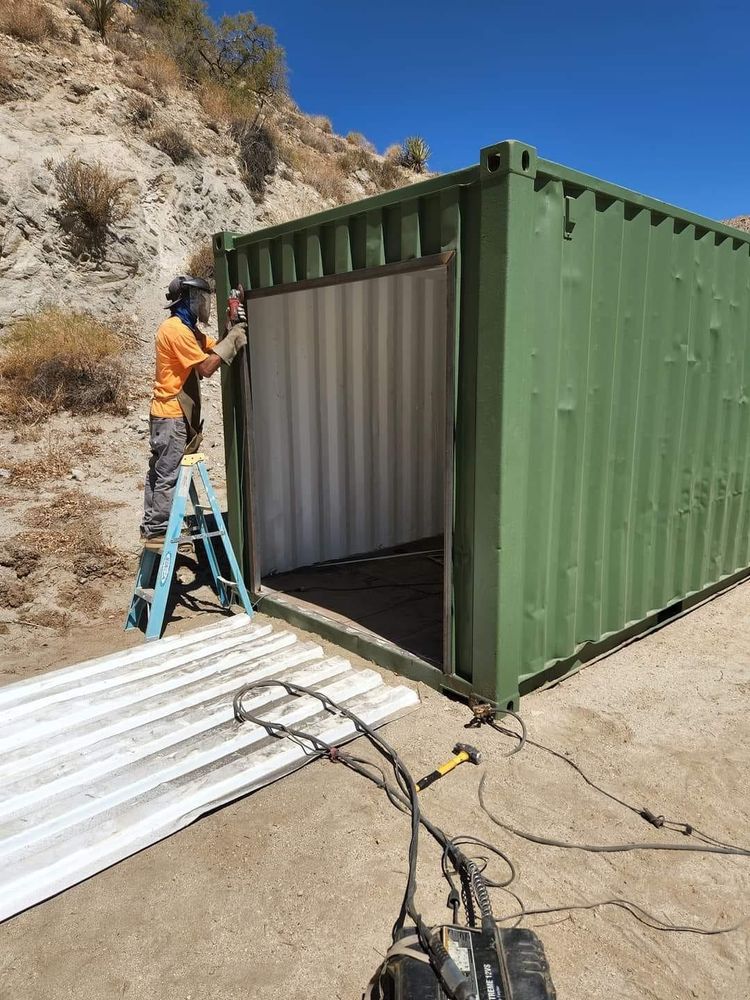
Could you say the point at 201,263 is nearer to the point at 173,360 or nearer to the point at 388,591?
the point at 173,360

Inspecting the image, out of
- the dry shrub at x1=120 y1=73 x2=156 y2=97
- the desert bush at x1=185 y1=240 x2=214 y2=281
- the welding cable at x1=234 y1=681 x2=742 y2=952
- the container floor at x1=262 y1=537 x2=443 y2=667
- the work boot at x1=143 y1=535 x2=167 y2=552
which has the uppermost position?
the dry shrub at x1=120 y1=73 x2=156 y2=97

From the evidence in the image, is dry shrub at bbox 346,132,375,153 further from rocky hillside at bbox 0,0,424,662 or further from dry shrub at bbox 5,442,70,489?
dry shrub at bbox 5,442,70,489

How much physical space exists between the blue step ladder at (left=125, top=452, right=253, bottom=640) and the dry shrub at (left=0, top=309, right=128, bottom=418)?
13.1ft

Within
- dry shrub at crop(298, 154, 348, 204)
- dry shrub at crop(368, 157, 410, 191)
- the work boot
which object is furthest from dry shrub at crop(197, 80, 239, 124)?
the work boot

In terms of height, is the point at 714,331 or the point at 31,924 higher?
the point at 714,331

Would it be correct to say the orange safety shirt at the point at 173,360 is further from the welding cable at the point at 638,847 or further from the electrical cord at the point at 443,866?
the welding cable at the point at 638,847

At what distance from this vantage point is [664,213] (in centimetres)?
409

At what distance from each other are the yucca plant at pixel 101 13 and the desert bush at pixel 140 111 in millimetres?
1916

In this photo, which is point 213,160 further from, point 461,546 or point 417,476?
point 461,546

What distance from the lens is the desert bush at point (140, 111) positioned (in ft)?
42.3

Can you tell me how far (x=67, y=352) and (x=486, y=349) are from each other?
7.57 metres

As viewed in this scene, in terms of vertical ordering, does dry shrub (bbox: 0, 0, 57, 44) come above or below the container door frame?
above

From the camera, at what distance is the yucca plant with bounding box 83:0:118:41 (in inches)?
530

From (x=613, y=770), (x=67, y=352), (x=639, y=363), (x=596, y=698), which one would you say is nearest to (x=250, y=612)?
(x=596, y=698)
